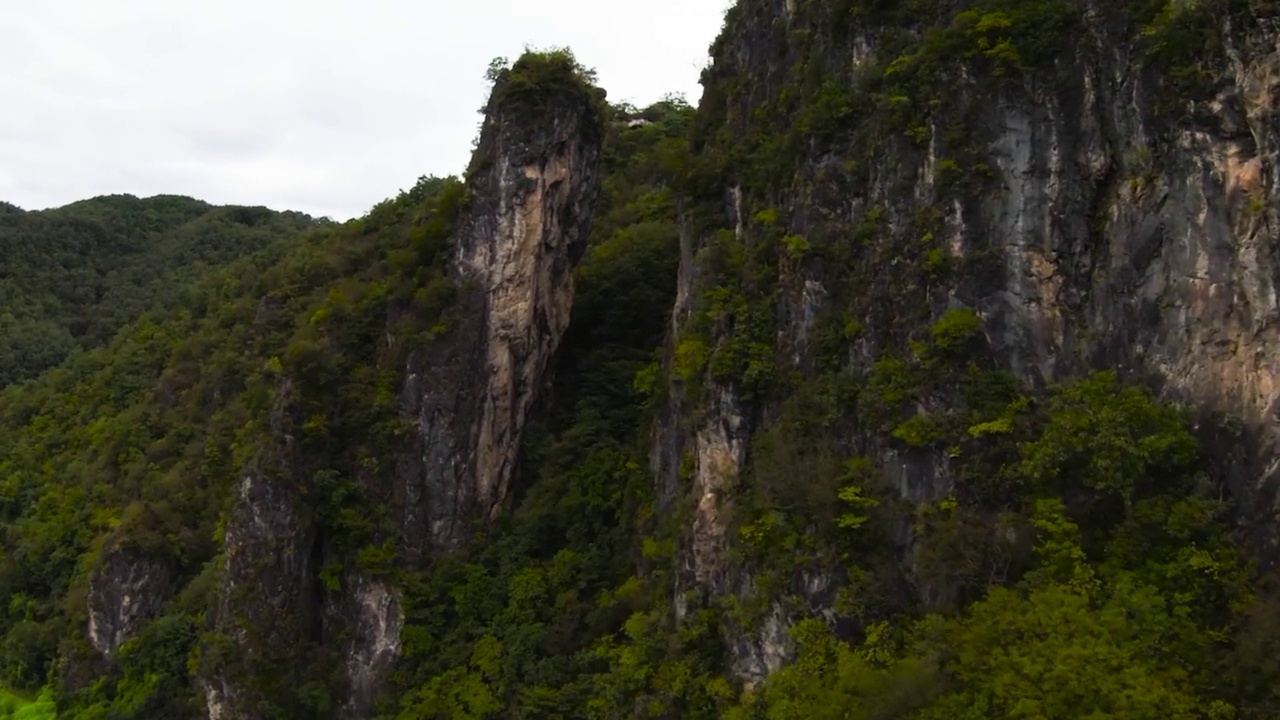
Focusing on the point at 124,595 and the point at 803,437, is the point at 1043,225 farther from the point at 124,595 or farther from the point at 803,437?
the point at 124,595

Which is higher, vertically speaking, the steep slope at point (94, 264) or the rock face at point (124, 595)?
the steep slope at point (94, 264)

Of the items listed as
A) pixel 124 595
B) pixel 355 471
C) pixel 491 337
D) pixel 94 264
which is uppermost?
pixel 94 264

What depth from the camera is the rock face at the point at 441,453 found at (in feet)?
59.7

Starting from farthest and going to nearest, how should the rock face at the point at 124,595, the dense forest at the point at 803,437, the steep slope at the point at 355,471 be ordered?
1. the rock face at the point at 124,595
2. the steep slope at the point at 355,471
3. the dense forest at the point at 803,437

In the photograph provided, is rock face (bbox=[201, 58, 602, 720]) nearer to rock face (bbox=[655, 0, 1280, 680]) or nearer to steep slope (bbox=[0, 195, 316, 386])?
rock face (bbox=[655, 0, 1280, 680])

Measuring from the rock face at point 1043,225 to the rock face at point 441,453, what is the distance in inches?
197

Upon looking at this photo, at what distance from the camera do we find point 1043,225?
1279cm

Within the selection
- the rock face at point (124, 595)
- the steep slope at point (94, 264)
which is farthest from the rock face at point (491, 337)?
the steep slope at point (94, 264)

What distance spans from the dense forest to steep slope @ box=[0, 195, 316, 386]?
960 inches

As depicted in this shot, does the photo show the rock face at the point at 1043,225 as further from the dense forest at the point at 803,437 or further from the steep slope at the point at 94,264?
the steep slope at the point at 94,264

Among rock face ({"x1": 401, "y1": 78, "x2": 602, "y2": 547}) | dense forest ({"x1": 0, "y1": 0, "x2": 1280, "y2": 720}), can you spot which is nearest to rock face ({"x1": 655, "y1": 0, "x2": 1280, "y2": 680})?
dense forest ({"x1": 0, "y1": 0, "x2": 1280, "y2": 720})

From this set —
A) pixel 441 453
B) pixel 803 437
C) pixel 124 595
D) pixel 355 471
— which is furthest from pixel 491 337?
pixel 124 595

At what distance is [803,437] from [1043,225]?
4705 mm

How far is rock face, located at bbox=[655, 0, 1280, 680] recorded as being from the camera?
1080cm
